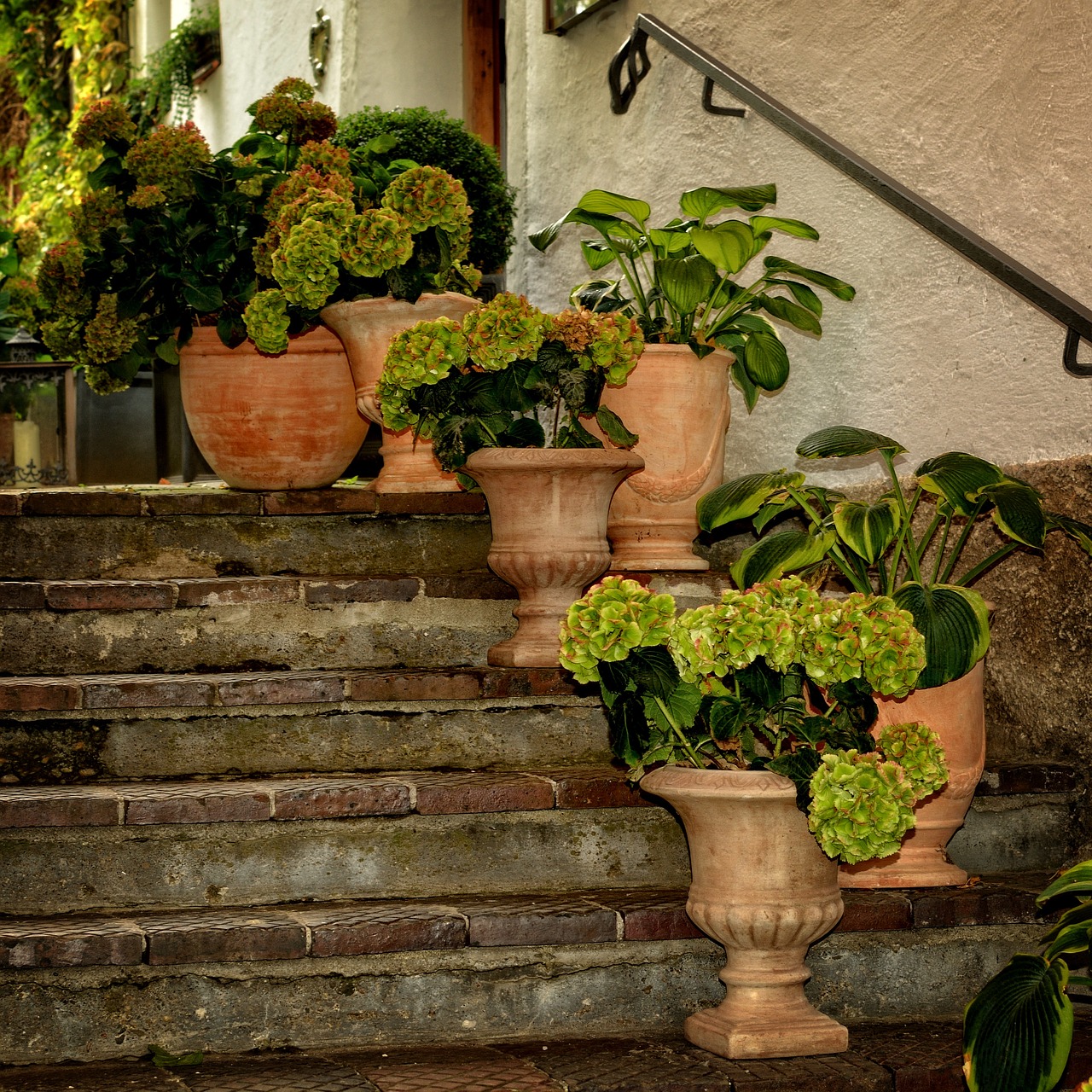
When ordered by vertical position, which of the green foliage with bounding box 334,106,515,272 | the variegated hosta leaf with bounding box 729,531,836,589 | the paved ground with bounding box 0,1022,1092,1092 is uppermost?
the green foliage with bounding box 334,106,515,272

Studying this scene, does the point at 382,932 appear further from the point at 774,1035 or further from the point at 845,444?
the point at 845,444

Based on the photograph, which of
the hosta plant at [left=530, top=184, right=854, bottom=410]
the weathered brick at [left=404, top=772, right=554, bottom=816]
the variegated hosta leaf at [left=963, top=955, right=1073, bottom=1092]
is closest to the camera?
the variegated hosta leaf at [left=963, top=955, right=1073, bottom=1092]

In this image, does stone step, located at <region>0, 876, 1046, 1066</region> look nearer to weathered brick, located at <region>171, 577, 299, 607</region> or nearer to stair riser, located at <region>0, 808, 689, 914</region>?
stair riser, located at <region>0, 808, 689, 914</region>

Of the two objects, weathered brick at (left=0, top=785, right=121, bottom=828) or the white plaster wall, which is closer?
weathered brick at (left=0, top=785, right=121, bottom=828)

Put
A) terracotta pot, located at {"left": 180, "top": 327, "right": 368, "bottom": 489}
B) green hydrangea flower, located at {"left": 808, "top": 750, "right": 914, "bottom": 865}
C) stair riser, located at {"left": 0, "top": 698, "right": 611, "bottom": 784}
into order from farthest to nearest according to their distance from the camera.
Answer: terracotta pot, located at {"left": 180, "top": 327, "right": 368, "bottom": 489}
stair riser, located at {"left": 0, "top": 698, "right": 611, "bottom": 784}
green hydrangea flower, located at {"left": 808, "top": 750, "right": 914, "bottom": 865}

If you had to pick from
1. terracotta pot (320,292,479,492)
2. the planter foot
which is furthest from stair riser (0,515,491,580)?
the planter foot

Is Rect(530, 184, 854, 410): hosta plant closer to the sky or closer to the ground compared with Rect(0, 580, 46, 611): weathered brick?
closer to the sky

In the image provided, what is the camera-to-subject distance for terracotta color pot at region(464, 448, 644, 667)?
307 centimetres

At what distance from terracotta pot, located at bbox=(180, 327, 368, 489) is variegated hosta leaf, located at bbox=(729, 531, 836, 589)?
56.6 inches

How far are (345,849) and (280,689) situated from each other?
1.28ft

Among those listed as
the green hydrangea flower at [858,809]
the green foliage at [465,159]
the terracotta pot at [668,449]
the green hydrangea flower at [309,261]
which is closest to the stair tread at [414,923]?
the green hydrangea flower at [858,809]

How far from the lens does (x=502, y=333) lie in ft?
9.84

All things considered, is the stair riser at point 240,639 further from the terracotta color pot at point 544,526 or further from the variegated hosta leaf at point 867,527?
the variegated hosta leaf at point 867,527

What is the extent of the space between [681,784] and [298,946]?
2.09 feet
